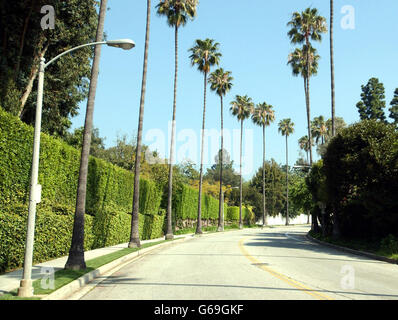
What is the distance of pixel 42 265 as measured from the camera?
14539 millimetres

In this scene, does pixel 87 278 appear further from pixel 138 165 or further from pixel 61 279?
pixel 138 165

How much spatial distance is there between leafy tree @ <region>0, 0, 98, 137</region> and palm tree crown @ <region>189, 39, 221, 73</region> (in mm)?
21208

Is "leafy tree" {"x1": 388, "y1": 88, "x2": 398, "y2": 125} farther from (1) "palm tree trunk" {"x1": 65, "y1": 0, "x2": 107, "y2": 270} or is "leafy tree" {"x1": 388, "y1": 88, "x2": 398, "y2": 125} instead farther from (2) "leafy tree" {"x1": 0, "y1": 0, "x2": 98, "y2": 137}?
(1) "palm tree trunk" {"x1": 65, "y1": 0, "x2": 107, "y2": 270}

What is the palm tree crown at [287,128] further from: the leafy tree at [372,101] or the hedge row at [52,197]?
the hedge row at [52,197]

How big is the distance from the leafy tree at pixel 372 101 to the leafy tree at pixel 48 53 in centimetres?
5660

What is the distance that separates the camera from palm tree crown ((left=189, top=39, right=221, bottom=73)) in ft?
160

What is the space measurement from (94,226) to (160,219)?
1705 cm

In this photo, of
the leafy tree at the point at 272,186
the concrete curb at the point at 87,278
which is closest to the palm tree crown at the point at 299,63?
the concrete curb at the point at 87,278

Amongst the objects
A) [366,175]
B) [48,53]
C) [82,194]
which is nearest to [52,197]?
[82,194]

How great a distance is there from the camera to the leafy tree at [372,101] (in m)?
72.1

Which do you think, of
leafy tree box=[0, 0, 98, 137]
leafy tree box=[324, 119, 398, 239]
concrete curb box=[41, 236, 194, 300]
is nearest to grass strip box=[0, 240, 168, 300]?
concrete curb box=[41, 236, 194, 300]

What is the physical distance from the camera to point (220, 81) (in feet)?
193

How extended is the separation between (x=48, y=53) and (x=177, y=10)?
13.0 metres
